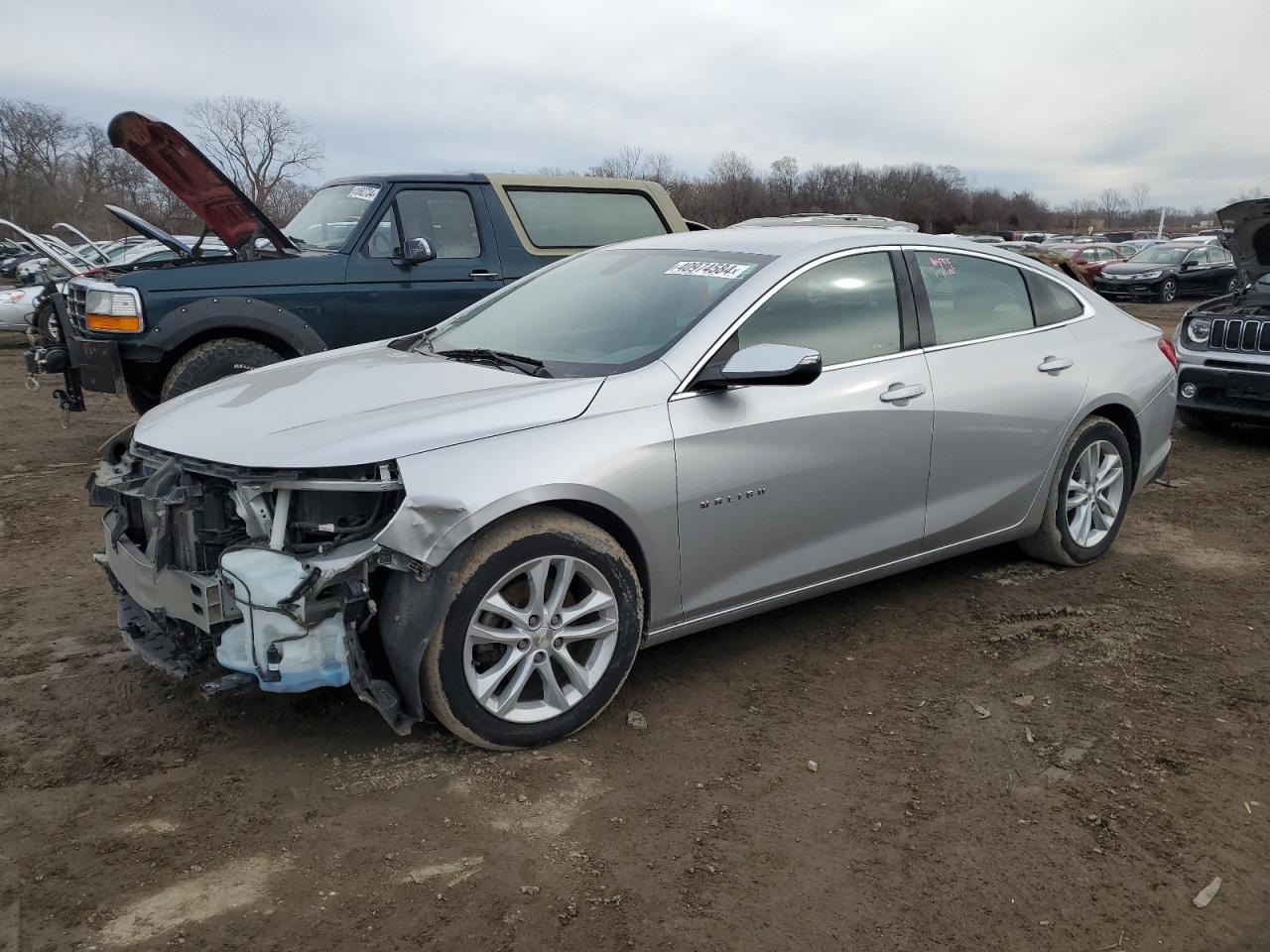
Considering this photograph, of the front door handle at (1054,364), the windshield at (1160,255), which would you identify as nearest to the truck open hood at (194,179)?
the front door handle at (1054,364)

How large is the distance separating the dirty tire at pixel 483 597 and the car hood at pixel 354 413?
12.7 inches

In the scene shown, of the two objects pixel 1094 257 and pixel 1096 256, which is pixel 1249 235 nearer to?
pixel 1094 257

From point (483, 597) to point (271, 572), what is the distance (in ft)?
1.99

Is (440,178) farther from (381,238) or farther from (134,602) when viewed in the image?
(134,602)

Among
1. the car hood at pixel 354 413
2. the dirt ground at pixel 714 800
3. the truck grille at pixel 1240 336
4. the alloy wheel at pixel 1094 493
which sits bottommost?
the dirt ground at pixel 714 800

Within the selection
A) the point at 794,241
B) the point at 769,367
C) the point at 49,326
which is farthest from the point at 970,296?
the point at 49,326

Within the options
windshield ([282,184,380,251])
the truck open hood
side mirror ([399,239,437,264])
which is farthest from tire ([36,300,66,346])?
side mirror ([399,239,437,264])

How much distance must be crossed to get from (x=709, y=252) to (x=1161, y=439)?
2.81 meters

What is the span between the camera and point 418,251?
658 cm

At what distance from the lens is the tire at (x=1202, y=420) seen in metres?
8.41

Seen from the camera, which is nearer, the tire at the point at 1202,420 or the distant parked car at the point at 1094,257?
the tire at the point at 1202,420

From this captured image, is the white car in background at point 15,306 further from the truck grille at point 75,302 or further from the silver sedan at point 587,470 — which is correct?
the silver sedan at point 587,470

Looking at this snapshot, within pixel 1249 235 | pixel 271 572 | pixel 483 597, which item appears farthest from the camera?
pixel 1249 235

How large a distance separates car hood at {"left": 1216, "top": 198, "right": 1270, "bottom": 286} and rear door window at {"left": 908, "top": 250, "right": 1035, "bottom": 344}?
4.44 m
